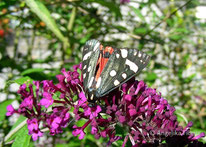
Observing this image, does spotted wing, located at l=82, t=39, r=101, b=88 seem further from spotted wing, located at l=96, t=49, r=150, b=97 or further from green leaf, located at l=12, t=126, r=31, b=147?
green leaf, located at l=12, t=126, r=31, b=147

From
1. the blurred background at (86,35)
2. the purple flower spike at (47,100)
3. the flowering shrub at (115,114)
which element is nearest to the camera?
the flowering shrub at (115,114)

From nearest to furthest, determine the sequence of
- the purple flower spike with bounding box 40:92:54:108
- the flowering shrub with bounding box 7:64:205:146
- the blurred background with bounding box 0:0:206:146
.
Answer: the flowering shrub with bounding box 7:64:205:146, the purple flower spike with bounding box 40:92:54:108, the blurred background with bounding box 0:0:206:146

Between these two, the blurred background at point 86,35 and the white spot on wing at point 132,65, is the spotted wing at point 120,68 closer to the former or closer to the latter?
the white spot on wing at point 132,65

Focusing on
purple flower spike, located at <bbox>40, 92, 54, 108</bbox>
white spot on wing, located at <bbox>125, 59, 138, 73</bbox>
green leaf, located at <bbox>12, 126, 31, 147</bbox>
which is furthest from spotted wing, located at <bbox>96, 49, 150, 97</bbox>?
green leaf, located at <bbox>12, 126, 31, 147</bbox>

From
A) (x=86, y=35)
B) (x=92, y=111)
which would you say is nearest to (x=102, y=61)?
(x=92, y=111)

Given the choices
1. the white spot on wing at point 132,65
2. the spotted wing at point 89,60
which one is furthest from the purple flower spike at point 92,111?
the white spot on wing at point 132,65

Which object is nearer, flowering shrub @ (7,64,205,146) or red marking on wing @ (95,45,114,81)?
flowering shrub @ (7,64,205,146)

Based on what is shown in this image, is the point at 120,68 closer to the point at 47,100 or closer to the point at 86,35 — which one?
the point at 47,100

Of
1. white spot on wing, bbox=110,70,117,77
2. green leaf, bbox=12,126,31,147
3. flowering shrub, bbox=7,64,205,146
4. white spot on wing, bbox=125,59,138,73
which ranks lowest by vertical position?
green leaf, bbox=12,126,31,147
